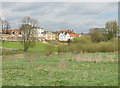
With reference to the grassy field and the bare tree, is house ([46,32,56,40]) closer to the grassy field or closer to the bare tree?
the bare tree

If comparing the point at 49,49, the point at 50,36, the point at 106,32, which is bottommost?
the point at 49,49

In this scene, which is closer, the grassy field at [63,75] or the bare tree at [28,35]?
the grassy field at [63,75]

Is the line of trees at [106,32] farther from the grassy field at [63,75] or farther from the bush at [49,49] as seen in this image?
the grassy field at [63,75]

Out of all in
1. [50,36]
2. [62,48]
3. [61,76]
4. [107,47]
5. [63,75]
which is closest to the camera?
[61,76]

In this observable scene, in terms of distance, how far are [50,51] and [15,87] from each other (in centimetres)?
2482

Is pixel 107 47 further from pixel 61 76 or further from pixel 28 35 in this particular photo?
pixel 61 76

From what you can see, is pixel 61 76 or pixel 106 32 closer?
pixel 61 76

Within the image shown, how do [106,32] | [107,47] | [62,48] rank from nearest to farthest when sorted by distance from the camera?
[62,48] < [107,47] < [106,32]

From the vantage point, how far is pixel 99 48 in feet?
121

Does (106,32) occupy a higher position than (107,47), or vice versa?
(106,32)

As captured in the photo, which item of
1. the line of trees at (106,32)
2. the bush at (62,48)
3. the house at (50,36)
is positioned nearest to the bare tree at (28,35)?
the bush at (62,48)

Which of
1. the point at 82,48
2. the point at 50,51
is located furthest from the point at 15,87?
the point at 82,48

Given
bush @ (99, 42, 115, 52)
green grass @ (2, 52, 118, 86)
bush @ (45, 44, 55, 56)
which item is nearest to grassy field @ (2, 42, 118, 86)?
green grass @ (2, 52, 118, 86)

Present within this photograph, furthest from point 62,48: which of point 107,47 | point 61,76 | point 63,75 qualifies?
point 61,76
